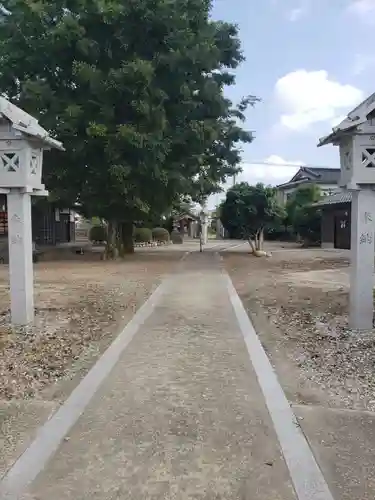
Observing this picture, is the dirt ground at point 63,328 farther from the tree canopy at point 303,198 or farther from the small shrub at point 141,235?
the tree canopy at point 303,198

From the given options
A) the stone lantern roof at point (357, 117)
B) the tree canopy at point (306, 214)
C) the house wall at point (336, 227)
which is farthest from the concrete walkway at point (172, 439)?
the tree canopy at point (306, 214)

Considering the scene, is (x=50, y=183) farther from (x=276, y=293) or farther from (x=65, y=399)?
(x=65, y=399)

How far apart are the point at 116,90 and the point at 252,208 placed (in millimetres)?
8579

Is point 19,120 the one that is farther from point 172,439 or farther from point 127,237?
point 127,237

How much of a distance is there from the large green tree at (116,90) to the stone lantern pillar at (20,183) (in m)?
8.78

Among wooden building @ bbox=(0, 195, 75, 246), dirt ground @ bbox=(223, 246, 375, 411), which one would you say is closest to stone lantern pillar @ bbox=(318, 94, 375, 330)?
dirt ground @ bbox=(223, 246, 375, 411)

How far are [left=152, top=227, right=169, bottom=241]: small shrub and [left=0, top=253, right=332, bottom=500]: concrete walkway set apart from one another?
31203 millimetres

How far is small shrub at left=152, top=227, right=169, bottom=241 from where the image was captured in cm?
3725

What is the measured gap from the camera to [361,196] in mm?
6926

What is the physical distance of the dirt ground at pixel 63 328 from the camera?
503cm

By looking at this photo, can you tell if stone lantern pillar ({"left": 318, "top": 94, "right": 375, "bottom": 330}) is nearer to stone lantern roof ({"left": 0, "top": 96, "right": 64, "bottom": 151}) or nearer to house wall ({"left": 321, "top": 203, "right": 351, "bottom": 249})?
stone lantern roof ({"left": 0, "top": 96, "right": 64, "bottom": 151})

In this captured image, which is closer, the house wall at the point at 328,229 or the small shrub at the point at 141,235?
the house wall at the point at 328,229

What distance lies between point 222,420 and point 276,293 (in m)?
7.36

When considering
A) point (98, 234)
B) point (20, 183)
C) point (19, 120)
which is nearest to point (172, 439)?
point (20, 183)
